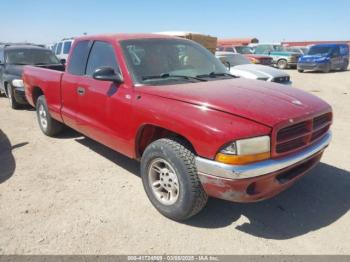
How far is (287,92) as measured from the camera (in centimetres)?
360

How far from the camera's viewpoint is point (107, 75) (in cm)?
370

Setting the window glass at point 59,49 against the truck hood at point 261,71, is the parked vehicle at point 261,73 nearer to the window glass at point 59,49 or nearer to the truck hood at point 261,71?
the truck hood at point 261,71

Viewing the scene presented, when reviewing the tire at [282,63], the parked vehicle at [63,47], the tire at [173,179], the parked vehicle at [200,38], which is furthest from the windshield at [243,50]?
the tire at [173,179]

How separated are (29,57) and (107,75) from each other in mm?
6908

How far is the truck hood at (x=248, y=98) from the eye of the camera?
289 centimetres

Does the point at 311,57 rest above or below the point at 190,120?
below

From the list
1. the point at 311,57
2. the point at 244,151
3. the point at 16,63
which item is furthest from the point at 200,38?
the point at 244,151

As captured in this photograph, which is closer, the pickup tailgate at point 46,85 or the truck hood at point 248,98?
the truck hood at point 248,98

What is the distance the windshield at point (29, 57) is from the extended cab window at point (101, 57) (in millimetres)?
5640

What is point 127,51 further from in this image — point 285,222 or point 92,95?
point 285,222

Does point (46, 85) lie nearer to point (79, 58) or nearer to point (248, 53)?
point (79, 58)

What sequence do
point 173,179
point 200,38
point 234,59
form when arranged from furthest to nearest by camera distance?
point 200,38 < point 234,59 < point 173,179

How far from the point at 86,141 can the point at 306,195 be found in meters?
3.93

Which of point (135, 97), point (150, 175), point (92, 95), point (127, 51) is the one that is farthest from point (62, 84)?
point (150, 175)
